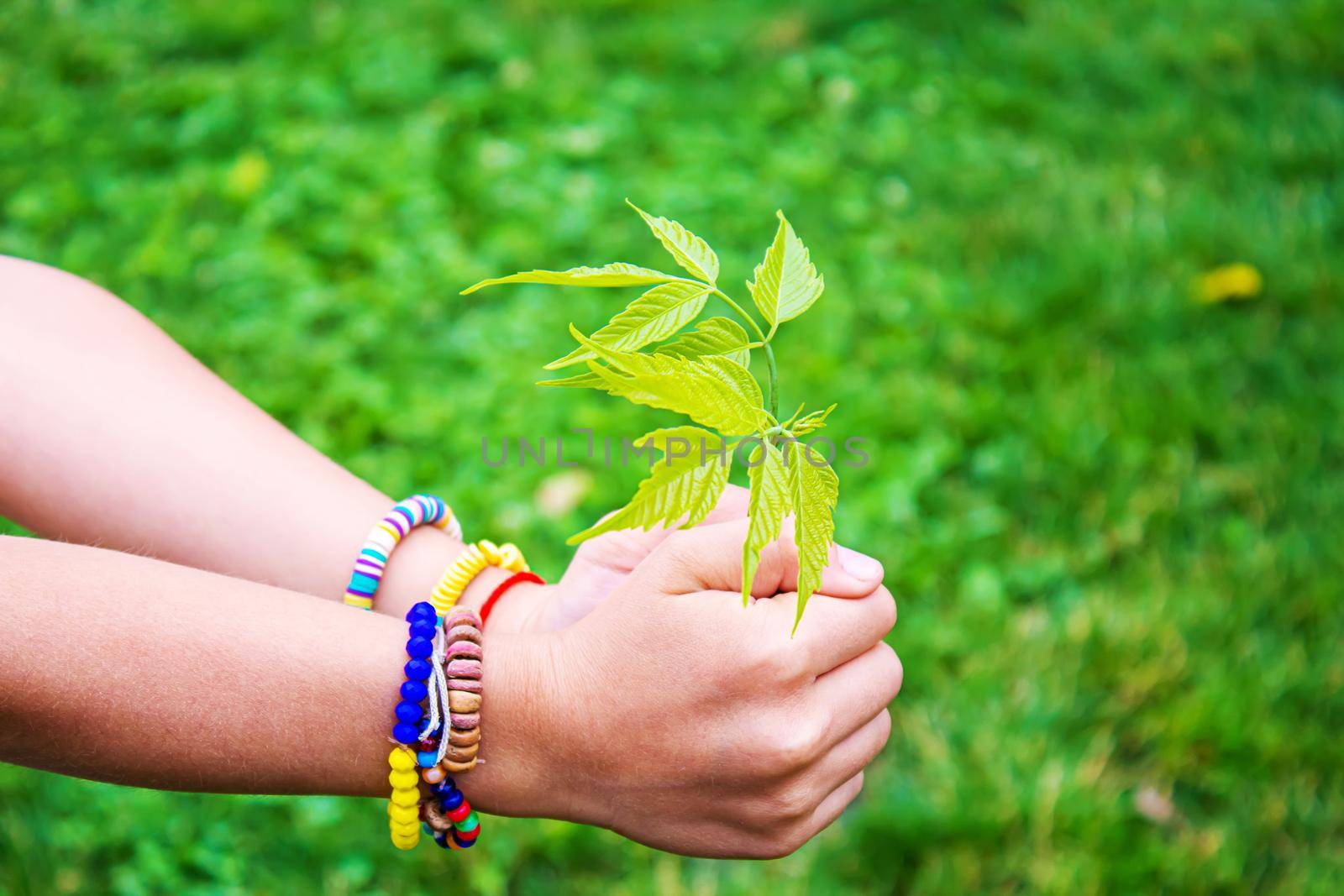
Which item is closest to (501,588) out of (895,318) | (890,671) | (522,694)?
(522,694)

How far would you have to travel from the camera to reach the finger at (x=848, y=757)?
1275 mm

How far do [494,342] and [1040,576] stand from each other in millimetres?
1422

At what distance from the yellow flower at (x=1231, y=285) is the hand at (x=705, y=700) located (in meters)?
2.16

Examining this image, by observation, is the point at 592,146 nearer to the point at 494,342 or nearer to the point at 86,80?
the point at 494,342

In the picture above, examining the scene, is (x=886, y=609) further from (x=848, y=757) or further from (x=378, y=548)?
(x=378, y=548)

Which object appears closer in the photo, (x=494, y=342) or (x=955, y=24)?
(x=494, y=342)

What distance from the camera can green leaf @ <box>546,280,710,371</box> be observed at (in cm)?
98

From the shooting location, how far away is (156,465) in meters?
1.43

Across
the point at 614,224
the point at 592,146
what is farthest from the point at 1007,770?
the point at 592,146

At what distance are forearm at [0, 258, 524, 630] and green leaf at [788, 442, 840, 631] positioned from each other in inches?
24.5

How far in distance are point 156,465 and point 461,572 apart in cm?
39

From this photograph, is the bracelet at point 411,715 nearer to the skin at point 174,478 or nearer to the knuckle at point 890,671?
the skin at point 174,478

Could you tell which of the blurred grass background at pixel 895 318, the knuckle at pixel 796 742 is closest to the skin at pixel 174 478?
the knuckle at pixel 796 742

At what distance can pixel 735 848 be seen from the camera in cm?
130
